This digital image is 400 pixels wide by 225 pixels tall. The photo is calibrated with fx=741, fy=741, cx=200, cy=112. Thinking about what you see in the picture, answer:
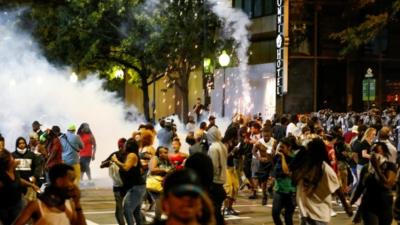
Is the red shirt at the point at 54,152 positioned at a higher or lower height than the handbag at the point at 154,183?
higher

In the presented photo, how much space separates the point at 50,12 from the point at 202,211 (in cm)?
3043

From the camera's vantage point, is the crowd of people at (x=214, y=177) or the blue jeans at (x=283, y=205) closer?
the crowd of people at (x=214, y=177)

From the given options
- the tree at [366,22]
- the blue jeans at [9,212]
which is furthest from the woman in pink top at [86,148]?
the tree at [366,22]

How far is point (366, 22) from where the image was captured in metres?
25.5

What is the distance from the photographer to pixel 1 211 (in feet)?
28.0

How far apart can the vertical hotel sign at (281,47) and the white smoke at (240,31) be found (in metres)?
3.40

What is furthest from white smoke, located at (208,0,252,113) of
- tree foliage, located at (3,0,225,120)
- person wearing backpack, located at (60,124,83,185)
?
person wearing backpack, located at (60,124,83,185)

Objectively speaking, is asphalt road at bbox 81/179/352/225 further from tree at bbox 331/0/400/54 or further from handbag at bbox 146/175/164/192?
tree at bbox 331/0/400/54

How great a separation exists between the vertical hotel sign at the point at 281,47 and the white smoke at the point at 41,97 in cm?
604

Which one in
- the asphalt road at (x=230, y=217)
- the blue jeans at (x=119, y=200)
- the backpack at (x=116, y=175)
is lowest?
the asphalt road at (x=230, y=217)

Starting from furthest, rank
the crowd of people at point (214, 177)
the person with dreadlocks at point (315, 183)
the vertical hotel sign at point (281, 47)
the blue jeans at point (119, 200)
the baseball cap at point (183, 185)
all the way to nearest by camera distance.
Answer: the vertical hotel sign at point (281, 47)
the blue jeans at point (119, 200)
the person with dreadlocks at point (315, 183)
the crowd of people at point (214, 177)
the baseball cap at point (183, 185)

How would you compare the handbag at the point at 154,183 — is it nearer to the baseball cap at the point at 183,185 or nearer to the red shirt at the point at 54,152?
the red shirt at the point at 54,152

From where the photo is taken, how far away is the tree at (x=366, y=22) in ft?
82.5

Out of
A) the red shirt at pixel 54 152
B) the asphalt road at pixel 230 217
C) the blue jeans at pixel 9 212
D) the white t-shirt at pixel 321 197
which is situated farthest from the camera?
the red shirt at pixel 54 152
